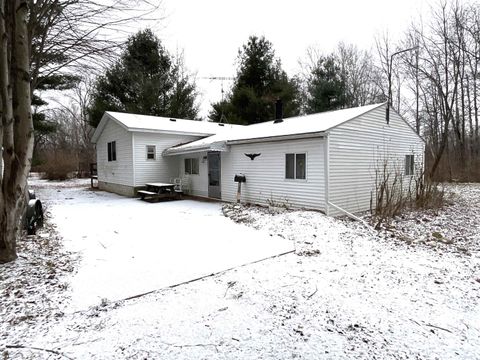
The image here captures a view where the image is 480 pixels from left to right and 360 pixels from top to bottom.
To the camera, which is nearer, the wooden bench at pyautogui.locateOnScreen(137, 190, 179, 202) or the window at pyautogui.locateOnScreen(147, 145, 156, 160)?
the wooden bench at pyautogui.locateOnScreen(137, 190, 179, 202)

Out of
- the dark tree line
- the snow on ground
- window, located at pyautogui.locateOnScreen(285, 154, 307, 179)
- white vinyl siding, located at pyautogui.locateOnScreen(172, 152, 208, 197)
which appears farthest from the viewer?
the dark tree line

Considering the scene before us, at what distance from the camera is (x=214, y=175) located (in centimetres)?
1314

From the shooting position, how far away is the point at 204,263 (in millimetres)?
5031

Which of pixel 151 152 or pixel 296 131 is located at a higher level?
pixel 296 131

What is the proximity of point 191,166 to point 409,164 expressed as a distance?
952 cm

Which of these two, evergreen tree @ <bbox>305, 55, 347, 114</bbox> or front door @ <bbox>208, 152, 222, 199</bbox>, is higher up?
evergreen tree @ <bbox>305, 55, 347, 114</bbox>

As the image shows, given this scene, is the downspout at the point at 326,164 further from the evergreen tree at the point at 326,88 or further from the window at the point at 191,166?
the evergreen tree at the point at 326,88

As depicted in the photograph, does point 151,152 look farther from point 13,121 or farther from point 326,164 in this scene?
point 13,121

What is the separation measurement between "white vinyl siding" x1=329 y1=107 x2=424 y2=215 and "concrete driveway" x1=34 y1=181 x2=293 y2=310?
3388mm

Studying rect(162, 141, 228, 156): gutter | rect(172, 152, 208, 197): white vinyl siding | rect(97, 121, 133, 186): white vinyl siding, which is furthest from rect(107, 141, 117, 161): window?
→ rect(172, 152, 208, 197): white vinyl siding

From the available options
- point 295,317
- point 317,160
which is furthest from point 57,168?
point 295,317

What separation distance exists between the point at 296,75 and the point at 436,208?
21262 mm

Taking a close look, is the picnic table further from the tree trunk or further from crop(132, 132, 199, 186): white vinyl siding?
the tree trunk

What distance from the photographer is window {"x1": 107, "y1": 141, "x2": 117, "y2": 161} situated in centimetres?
1628
